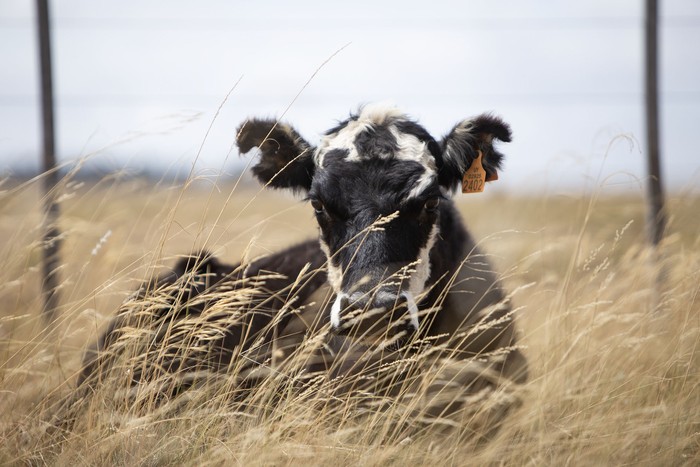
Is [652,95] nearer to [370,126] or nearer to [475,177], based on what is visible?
[475,177]

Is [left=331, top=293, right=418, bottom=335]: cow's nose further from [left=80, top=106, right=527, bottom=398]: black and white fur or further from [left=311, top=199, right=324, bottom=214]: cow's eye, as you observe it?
[left=311, top=199, right=324, bottom=214]: cow's eye

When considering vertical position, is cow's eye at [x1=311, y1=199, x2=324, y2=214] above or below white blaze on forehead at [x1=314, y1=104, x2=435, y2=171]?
below

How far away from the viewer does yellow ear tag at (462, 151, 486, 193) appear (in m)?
3.83

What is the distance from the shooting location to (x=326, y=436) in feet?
8.64

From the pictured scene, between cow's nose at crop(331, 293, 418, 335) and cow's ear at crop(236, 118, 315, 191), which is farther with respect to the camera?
cow's ear at crop(236, 118, 315, 191)

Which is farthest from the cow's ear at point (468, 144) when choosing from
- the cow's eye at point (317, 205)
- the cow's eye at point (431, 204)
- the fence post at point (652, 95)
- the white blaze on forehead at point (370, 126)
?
the fence post at point (652, 95)

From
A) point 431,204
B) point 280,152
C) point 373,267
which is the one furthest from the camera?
point 280,152

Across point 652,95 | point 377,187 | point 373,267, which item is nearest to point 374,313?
point 373,267

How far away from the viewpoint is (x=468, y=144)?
12.4 ft

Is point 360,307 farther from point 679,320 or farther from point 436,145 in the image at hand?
point 679,320

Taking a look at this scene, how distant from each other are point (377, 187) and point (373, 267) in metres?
0.51

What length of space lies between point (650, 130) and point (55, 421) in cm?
524

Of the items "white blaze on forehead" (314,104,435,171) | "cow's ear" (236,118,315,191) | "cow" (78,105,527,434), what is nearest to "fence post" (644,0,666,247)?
"cow" (78,105,527,434)

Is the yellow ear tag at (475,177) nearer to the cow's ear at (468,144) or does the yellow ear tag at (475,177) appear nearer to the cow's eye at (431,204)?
the cow's ear at (468,144)
